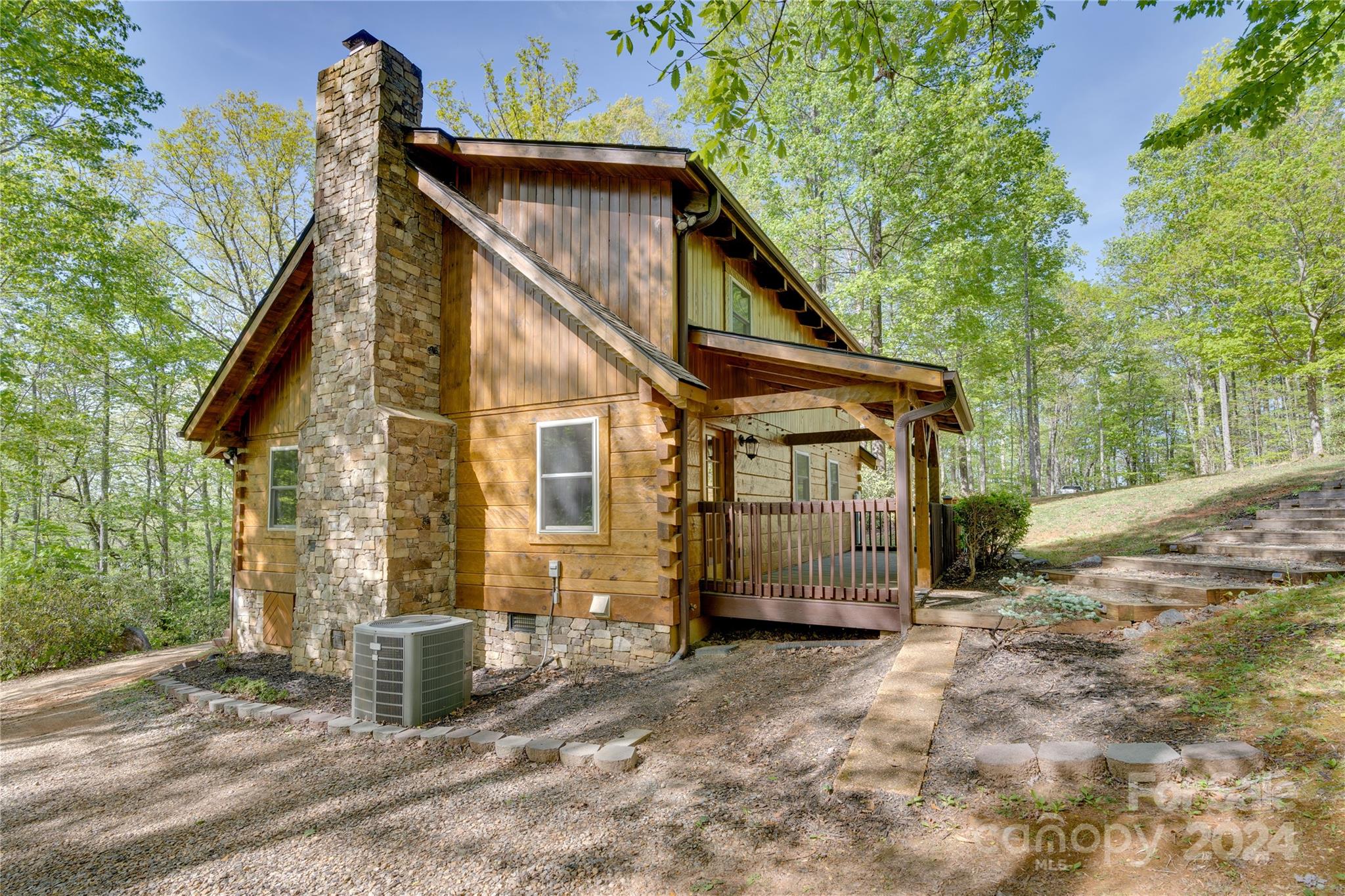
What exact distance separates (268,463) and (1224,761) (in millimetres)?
12387

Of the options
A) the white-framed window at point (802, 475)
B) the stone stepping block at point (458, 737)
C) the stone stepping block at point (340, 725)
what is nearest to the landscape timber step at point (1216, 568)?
the white-framed window at point (802, 475)

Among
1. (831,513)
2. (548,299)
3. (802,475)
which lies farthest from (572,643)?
(802,475)

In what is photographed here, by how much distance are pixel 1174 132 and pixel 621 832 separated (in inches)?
324

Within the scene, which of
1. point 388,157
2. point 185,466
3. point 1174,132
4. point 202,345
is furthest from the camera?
point 185,466

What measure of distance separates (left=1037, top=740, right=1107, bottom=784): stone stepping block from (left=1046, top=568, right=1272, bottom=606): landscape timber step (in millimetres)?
3638

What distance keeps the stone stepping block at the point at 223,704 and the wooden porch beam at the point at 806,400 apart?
A: 6282 mm

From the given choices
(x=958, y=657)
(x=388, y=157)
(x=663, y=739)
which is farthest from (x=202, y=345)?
(x=958, y=657)

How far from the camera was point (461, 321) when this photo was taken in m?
8.70

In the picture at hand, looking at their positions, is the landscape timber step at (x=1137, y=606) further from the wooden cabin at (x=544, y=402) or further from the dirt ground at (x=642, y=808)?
the wooden cabin at (x=544, y=402)

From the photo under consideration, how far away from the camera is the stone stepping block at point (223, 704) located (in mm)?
6801

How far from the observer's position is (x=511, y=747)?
16.3ft

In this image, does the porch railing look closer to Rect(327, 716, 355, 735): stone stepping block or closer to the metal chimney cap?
Rect(327, 716, 355, 735): stone stepping block

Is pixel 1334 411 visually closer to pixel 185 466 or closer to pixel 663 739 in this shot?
pixel 663 739

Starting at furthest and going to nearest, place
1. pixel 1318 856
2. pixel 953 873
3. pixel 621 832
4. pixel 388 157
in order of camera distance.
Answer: pixel 388 157 < pixel 621 832 < pixel 953 873 < pixel 1318 856
